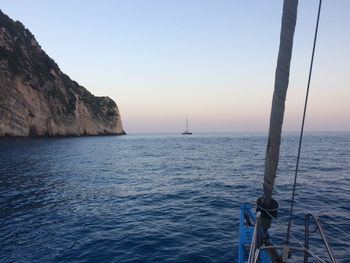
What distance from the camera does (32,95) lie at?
8938 centimetres

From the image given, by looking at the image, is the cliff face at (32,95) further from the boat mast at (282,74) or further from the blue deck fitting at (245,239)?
the boat mast at (282,74)

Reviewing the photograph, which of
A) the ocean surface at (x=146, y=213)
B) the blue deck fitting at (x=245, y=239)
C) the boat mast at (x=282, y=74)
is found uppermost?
the boat mast at (x=282, y=74)

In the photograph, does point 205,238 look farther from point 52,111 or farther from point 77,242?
point 52,111

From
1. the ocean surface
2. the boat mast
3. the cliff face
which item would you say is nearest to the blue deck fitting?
the ocean surface

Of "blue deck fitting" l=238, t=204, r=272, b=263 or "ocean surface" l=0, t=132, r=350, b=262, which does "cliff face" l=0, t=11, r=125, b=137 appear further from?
"blue deck fitting" l=238, t=204, r=272, b=263

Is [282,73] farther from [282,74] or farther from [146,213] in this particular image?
[146,213]

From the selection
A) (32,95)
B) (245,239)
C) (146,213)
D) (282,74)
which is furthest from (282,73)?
(32,95)

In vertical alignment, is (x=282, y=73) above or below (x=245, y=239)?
above

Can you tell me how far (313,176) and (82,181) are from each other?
23.9 meters

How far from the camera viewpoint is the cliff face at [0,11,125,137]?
261 ft

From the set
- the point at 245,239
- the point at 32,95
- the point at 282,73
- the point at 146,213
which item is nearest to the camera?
the point at 282,73

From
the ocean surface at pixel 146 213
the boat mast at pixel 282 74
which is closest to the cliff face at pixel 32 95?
the ocean surface at pixel 146 213

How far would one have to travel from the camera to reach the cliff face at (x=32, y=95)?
7969 cm

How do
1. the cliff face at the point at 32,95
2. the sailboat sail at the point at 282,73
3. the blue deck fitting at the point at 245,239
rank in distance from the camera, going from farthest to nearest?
the cliff face at the point at 32,95
the blue deck fitting at the point at 245,239
the sailboat sail at the point at 282,73
